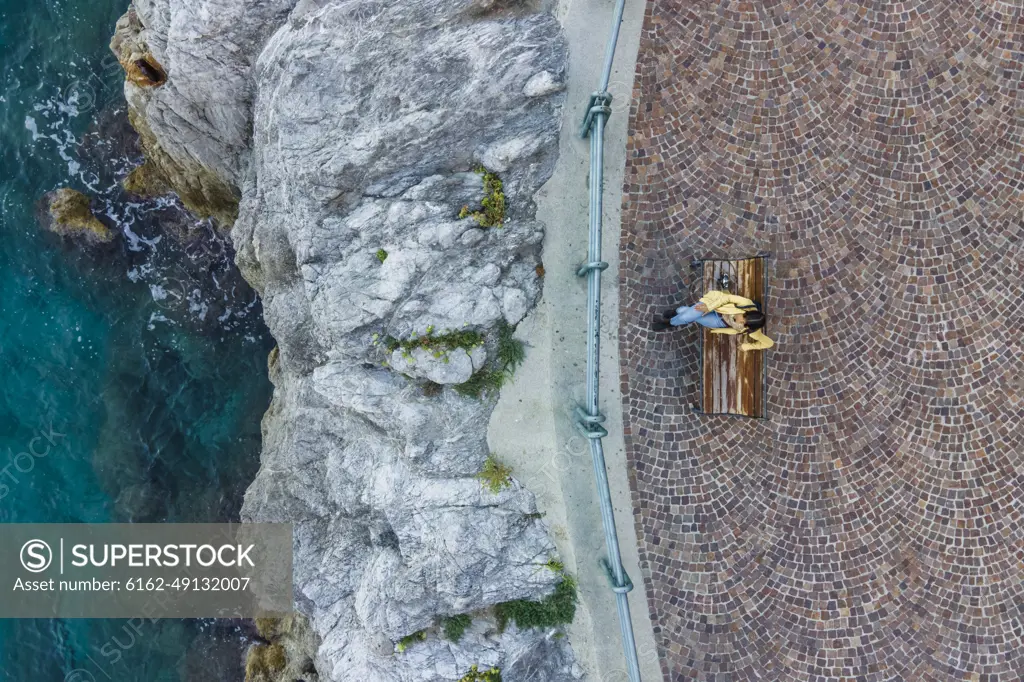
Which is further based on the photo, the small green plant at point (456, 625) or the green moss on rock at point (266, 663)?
the green moss on rock at point (266, 663)

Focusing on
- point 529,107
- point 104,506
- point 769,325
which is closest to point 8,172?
point 104,506

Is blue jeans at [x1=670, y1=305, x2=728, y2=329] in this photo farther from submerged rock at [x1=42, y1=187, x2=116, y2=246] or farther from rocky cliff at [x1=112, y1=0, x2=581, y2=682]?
submerged rock at [x1=42, y1=187, x2=116, y2=246]

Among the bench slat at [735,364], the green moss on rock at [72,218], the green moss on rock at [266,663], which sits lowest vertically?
the green moss on rock at [266,663]

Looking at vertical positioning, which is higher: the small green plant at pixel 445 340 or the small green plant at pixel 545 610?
the small green plant at pixel 445 340

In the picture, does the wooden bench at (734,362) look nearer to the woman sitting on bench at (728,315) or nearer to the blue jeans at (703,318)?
the woman sitting on bench at (728,315)

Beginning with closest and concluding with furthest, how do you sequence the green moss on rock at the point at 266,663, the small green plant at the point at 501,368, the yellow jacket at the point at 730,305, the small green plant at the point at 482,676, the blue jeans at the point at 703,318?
the yellow jacket at the point at 730,305
the blue jeans at the point at 703,318
the small green plant at the point at 482,676
the small green plant at the point at 501,368
the green moss on rock at the point at 266,663

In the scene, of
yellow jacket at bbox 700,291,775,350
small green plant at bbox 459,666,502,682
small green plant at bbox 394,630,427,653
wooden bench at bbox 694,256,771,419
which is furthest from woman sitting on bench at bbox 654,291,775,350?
small green plant at bbox 394,630,427,653

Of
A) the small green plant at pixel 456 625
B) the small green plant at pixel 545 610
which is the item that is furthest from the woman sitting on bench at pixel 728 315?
the small green plant at pixel 456 625

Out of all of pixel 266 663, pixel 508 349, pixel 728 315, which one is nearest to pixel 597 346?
pixel 508 349
